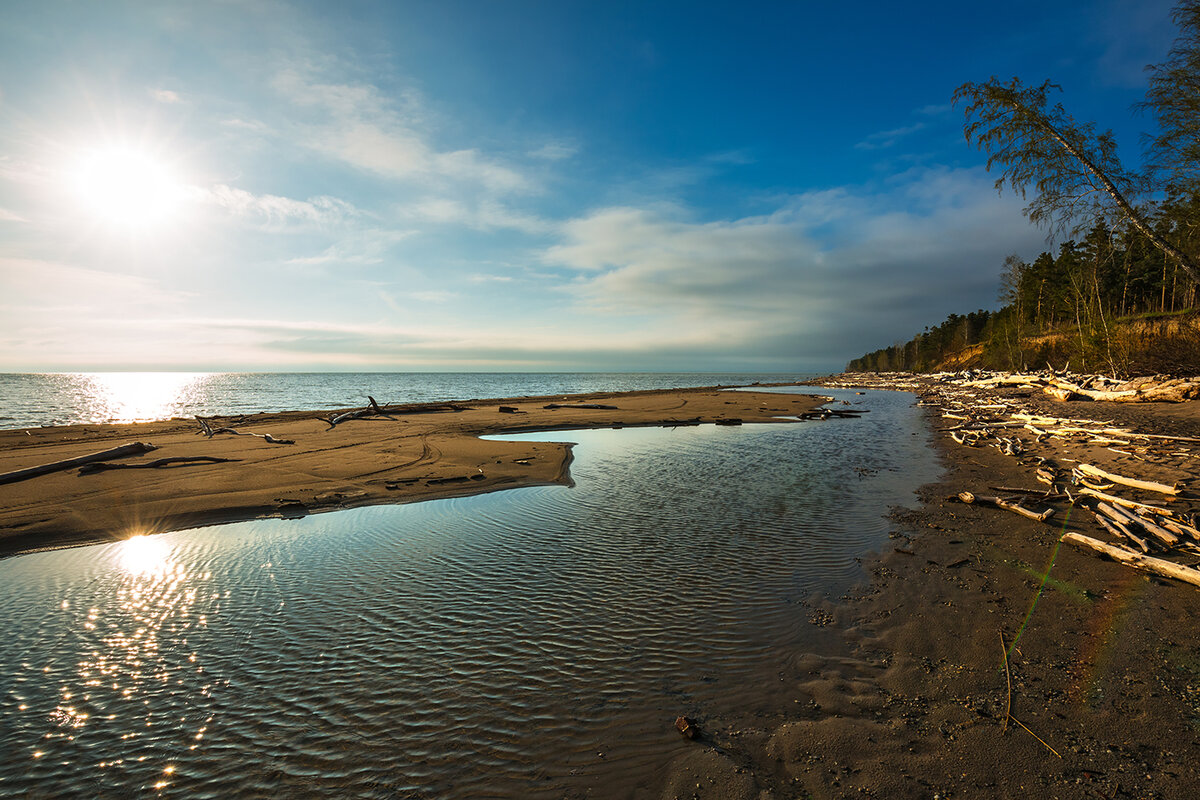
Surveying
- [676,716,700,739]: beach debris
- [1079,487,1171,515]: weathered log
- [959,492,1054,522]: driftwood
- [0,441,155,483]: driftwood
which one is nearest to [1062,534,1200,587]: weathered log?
[959,492,1054,522]: driftwood

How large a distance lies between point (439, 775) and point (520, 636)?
1.99m

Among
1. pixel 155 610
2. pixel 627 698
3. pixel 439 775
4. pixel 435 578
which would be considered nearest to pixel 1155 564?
pixel 627 698

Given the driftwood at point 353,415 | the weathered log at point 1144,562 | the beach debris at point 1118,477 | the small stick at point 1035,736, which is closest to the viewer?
the small stick at point 1035,736

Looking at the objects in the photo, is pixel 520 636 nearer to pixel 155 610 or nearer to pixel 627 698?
pixel 627 698

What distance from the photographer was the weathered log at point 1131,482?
28.6ft

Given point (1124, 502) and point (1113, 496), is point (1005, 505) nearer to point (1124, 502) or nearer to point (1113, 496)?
point (1113, 496)

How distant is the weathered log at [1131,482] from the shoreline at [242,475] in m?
12.7

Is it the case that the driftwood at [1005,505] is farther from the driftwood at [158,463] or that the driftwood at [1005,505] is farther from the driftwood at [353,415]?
the driftwood at [353,415]

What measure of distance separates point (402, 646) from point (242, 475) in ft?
36.8

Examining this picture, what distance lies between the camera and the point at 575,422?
28.9m

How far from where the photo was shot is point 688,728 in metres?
3.81

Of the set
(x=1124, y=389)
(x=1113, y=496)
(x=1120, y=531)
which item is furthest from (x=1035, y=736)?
(x=1124, y=389)

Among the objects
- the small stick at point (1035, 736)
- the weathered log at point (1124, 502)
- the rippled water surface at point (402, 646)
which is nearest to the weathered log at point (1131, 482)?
the weathered log at point (1124, 502)

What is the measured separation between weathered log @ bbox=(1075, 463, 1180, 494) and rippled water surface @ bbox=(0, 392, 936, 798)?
16.2 feet
